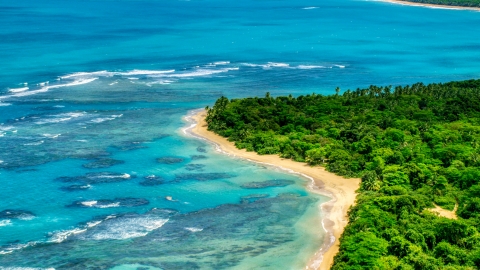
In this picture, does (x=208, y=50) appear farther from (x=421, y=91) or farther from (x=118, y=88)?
(x=421, y=91)

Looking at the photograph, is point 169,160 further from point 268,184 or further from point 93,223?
point 93,223

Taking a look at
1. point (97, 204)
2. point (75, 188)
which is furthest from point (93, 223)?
point (75, 188)

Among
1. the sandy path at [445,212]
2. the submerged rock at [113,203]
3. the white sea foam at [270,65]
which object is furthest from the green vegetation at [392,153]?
the white sea foam at [270,65]

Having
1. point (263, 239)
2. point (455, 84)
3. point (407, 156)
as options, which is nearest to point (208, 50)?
point (455, 84)

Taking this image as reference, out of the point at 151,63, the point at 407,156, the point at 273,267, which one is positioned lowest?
the point at 273,267

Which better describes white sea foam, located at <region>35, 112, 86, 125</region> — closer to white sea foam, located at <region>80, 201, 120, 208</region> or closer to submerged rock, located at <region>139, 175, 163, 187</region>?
submerged rock, located at <region>139, 175, 163, 187</region>

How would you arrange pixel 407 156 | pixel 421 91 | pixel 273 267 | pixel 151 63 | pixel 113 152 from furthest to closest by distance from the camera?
pixel 151 63 < pixel 421 91 < pixel 113 152 < pixel 407 156 < pixel 273 267

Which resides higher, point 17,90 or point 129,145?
point 17,90
